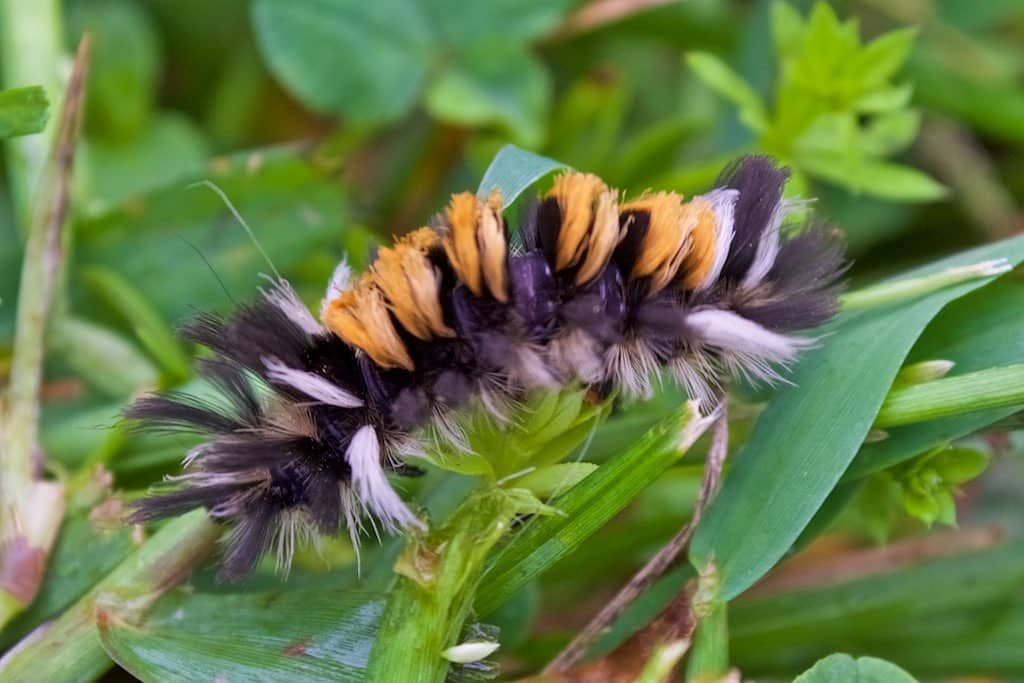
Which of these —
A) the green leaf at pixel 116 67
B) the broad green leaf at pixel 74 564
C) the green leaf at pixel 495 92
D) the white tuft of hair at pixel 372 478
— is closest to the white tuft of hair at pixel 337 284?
the white tuft of hair at pixel 372 478

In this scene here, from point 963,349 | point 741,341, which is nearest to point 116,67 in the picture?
point 741,341

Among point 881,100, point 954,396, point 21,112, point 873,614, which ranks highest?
point 21,112

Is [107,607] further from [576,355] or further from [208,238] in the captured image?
[208,238]

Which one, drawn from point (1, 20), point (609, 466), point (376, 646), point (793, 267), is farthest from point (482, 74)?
point (376, 646)

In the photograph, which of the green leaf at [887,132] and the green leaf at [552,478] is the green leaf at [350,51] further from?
the green leaf at [552,478]

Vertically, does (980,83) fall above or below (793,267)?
below

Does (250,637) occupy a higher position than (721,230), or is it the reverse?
(721,230)

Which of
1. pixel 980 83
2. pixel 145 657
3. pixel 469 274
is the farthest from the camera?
pixel 980 83

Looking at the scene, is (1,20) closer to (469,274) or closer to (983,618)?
(469,274)
